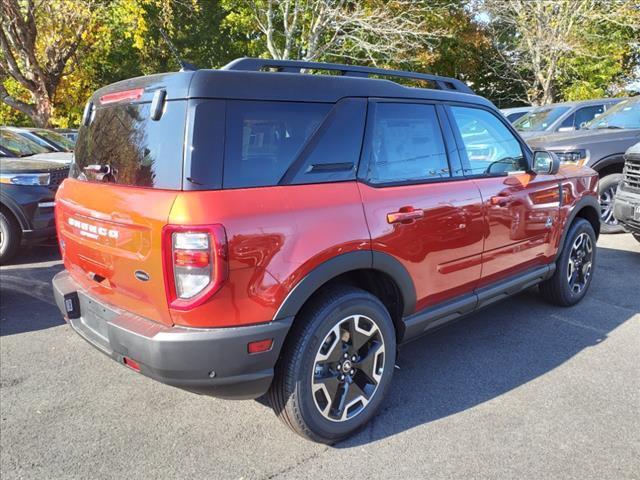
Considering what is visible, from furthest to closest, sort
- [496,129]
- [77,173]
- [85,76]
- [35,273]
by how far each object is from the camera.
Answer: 1. [85,76]
2. [35,273]
3. [496,129]
4. [77,173]

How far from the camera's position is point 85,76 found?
1719cm

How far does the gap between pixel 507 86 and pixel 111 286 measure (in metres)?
25.0

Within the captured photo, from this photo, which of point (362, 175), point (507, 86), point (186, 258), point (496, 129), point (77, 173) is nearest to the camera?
point (186, 258)

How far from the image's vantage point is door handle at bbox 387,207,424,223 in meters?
2.78

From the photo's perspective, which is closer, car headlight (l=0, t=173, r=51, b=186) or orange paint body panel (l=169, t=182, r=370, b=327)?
orange paint body panel (l=169, t=182, r=370, b=327)

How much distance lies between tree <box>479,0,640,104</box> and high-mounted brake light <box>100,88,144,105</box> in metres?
17.5

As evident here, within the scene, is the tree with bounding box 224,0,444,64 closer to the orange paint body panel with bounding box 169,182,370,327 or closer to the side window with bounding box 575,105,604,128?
the side window with bounding box 575,105,604,128

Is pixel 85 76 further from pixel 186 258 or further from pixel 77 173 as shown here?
pixel 186 258

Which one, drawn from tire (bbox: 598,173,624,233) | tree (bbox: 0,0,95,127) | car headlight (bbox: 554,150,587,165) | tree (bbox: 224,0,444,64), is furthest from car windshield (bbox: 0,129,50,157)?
tire (bbox: 598,173,624,233)

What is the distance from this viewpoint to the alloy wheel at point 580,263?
4524mm

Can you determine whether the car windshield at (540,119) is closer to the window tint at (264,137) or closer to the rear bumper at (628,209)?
the rear bumper at (628,209)

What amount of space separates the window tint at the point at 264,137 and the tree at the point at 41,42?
40.4ft

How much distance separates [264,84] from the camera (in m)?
2.42

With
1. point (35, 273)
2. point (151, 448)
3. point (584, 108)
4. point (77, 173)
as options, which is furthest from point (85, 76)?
point (151, 448)
